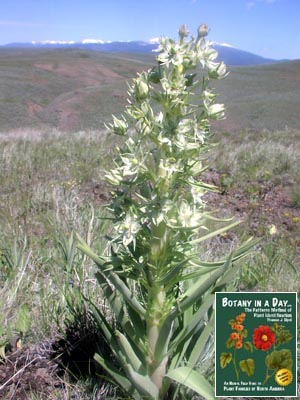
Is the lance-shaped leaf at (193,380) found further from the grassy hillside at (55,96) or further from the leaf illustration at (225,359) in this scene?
the grassy hillside at (55,96)

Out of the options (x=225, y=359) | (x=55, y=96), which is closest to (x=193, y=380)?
(x=225, y=359)

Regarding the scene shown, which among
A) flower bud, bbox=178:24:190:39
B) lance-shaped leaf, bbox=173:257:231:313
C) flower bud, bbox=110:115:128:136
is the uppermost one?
flower bud, bbox=178:24:190:39

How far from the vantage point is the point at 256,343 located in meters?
1.89

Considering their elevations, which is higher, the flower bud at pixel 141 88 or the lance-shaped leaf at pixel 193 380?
the flower bud at pixel 141 88

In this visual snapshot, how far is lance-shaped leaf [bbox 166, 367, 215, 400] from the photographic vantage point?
5.91 feet

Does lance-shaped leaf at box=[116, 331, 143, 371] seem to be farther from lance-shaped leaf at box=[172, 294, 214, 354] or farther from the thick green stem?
lance-shaped leaf at box=[172, 294, 214, 354]

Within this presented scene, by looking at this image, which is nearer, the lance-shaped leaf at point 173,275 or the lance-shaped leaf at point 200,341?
the lance-shaped leaf at point 173,275

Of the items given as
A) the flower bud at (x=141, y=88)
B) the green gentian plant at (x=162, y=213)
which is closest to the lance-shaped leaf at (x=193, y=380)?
the green gentian plant at (x=162, y=213)

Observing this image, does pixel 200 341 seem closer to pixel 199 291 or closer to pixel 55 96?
pixel 199 291

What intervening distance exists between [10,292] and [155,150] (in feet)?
4.65

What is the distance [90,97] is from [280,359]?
4559cm

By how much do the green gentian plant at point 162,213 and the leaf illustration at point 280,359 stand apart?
275 mm

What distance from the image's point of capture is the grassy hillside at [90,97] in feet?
116

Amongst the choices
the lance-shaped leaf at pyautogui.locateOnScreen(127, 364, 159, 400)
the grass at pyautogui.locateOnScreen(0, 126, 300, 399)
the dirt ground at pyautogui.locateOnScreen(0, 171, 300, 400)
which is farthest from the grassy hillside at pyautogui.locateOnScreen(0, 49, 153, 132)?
the lance-shaped leaf at pyautogui.locateOnScreen(127, 364, 159, 400)
